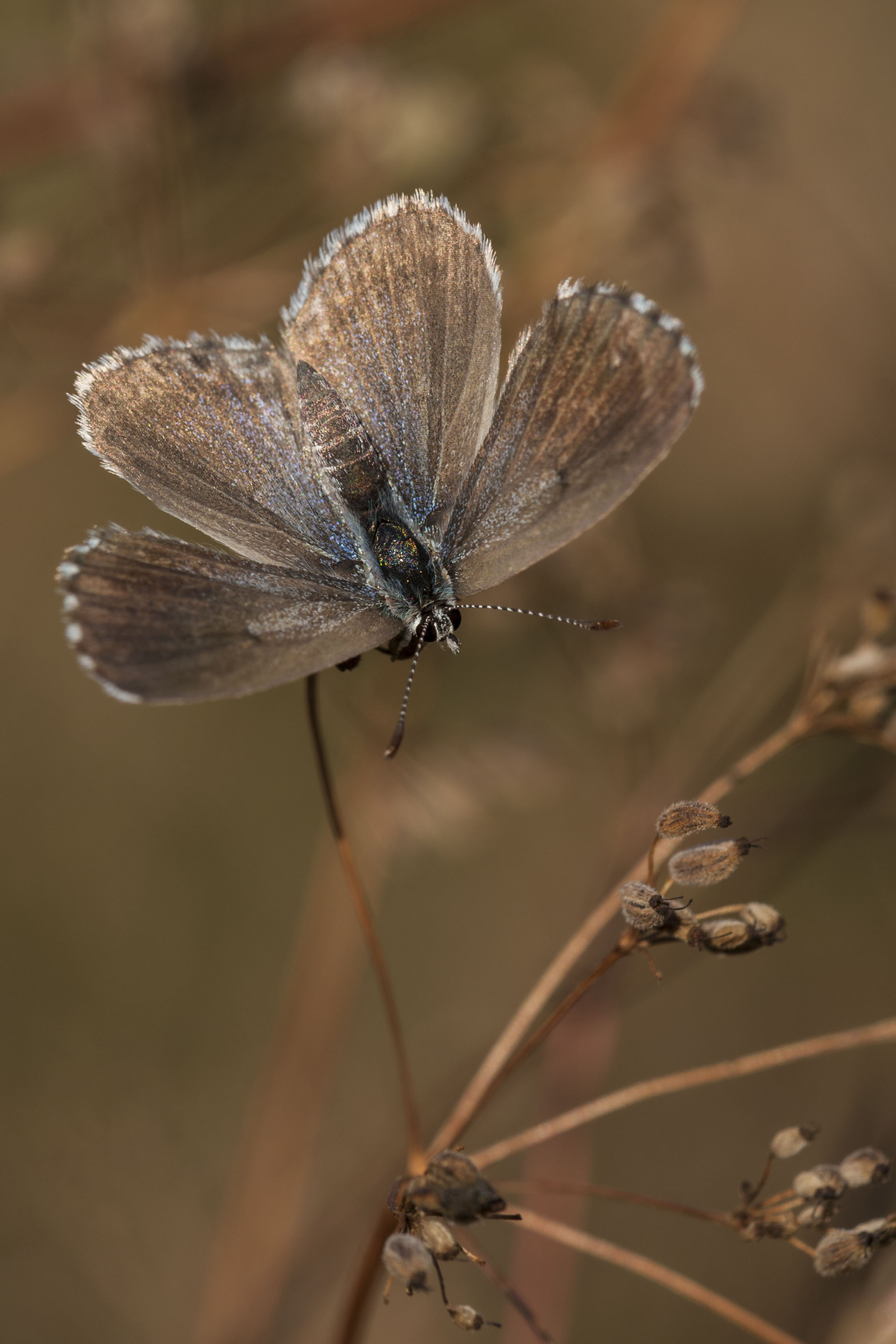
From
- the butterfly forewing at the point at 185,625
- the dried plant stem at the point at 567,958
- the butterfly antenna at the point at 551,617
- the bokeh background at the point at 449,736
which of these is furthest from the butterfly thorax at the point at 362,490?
the dried plant stem at the point at 567,958

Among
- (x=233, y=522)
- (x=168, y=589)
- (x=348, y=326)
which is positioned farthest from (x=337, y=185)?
(x=168, y=589)

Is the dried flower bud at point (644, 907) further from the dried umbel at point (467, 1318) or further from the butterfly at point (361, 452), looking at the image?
the butterfly at point (361, 452)

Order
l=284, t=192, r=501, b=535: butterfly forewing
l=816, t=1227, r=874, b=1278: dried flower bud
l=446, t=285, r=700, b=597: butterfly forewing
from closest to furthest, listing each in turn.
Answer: l=816, t=1227, r=874, b=1278: dried flower bud < l=446, t=285, r=700, b=597: butterfly forewing < l=284, t=192, r=501, b=535: butterfly forewing

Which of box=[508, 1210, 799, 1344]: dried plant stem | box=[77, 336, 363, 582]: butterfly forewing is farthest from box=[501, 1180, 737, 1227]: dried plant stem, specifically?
box=[77, 336, 363, 582]: butterfly forewing

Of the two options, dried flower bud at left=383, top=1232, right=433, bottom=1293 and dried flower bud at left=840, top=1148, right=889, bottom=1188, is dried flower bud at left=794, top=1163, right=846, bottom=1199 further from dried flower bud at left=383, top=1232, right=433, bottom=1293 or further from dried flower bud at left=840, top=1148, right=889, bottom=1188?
Answer: dried flower bud at left=383, top=1232, right=433, bottom=1293

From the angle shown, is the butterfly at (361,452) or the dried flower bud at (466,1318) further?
the butterfly at (361,452)

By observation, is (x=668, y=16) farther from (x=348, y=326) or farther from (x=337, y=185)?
(x=348, y=326)
